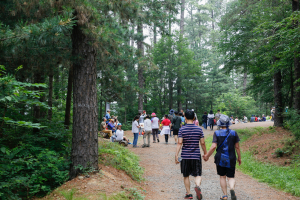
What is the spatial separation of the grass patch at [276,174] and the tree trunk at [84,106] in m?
5.21

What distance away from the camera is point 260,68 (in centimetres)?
1352

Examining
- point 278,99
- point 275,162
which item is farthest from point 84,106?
point 278,99

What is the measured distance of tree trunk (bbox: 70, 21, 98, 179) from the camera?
17.4ft

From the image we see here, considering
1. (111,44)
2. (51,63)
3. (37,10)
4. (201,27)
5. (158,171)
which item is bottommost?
(158,171)

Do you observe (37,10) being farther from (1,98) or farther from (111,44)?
(1,98)

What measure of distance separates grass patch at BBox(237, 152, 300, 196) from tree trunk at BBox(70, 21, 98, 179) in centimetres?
521

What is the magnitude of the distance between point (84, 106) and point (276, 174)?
21.4ft

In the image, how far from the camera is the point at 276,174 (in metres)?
7.28

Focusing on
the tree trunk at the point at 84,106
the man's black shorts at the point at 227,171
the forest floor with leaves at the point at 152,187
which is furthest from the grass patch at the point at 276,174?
the tree trunk at the point at 84,106

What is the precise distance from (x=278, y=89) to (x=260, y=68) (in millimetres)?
1788

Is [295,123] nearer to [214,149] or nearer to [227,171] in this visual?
[227,171]

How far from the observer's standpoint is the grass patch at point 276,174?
6113mm

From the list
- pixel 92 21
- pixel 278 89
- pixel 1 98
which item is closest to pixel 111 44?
pixel 92 21

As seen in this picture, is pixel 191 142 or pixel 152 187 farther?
pixel 152 187
